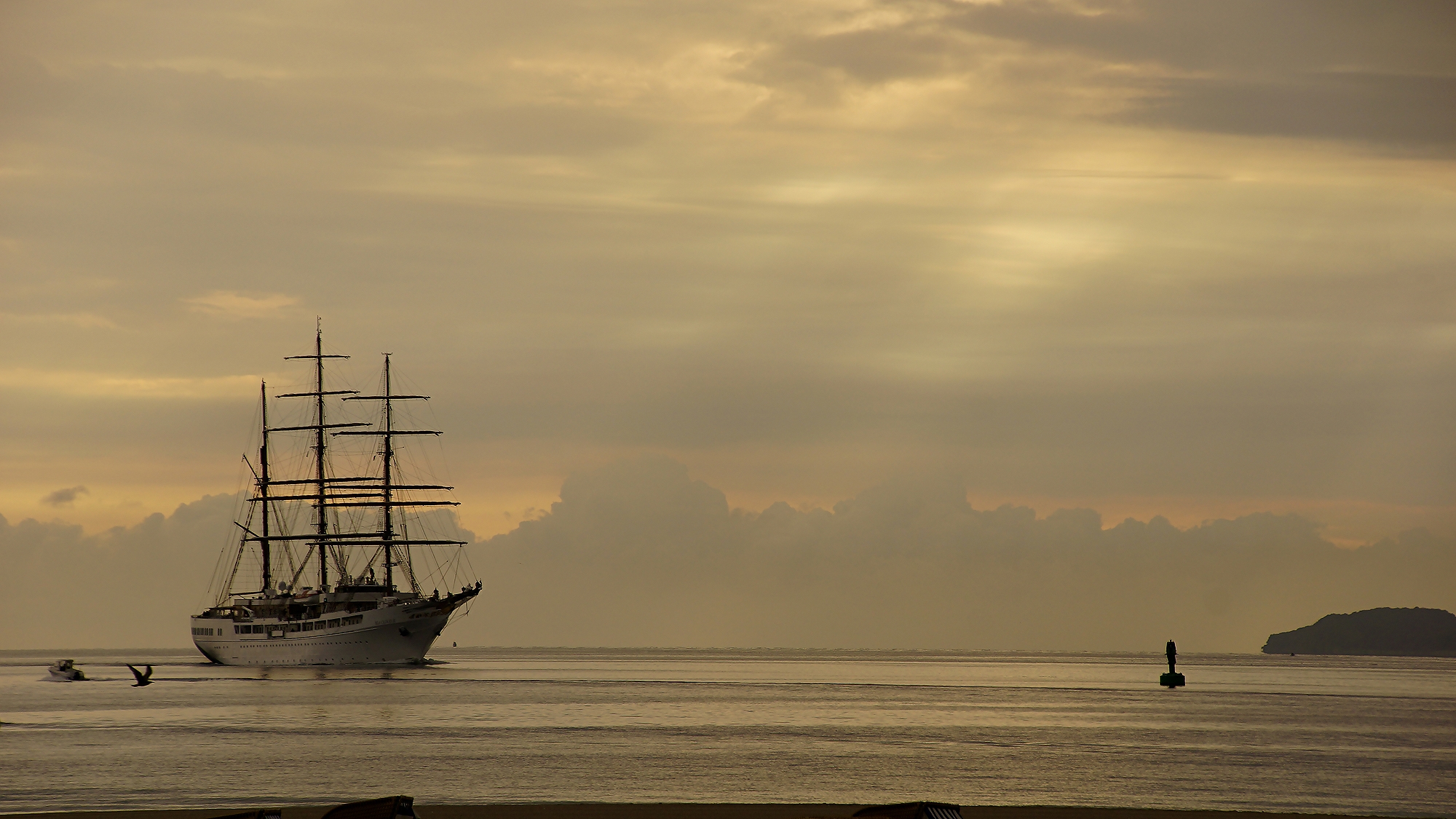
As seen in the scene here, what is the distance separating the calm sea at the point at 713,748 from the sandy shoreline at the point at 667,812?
3244mm

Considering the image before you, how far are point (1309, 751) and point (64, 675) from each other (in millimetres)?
136192

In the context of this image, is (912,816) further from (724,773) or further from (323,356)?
(323,356)

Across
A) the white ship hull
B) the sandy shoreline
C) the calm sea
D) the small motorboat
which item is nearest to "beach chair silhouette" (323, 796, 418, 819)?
the sandy shoreline

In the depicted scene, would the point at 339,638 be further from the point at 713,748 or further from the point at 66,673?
the point at 713,748

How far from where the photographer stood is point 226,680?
431ft

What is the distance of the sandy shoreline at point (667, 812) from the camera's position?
3047cm

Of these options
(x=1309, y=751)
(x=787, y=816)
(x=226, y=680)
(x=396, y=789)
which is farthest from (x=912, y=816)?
(x=226, y=680)

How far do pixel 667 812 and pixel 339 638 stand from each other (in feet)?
420

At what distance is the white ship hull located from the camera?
15075 centimetres

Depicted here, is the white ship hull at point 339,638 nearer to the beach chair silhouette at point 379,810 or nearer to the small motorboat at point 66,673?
the small motorboat at point 66,673

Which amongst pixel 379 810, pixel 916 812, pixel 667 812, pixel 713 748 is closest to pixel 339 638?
pixel 713 748

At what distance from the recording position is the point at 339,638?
493ft

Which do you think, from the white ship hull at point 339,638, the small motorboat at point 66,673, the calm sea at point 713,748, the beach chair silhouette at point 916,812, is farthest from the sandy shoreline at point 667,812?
the small motorboat at point 66,673

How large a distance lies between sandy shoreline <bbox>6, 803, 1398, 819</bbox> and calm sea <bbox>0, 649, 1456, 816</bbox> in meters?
3.24
